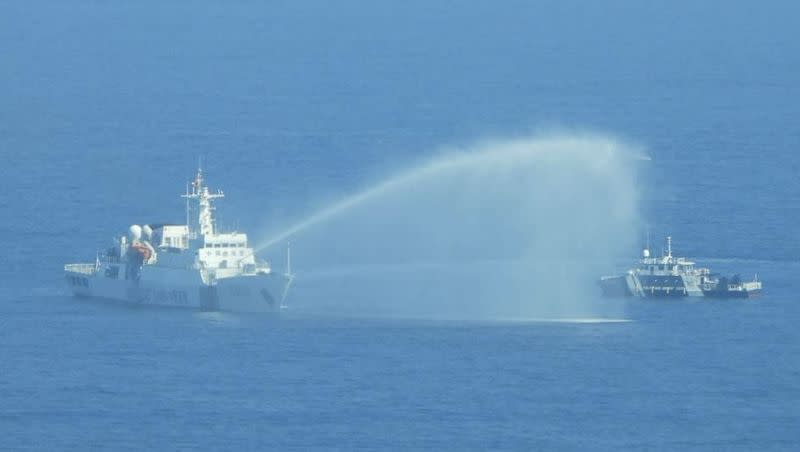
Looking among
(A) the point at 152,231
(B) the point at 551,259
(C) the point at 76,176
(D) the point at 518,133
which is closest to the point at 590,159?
(B) the point at 551,259

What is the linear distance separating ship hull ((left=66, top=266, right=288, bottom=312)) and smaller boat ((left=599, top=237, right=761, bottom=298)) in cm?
1506

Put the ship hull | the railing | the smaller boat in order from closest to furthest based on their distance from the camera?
the ship hull → the smaller boat → the railing

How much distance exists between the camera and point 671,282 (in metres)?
131

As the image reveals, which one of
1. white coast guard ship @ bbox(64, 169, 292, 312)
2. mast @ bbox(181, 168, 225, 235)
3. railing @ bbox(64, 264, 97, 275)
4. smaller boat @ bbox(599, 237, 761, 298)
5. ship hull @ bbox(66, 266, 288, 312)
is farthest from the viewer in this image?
railing @ bbox(64, 264, 97, 275)

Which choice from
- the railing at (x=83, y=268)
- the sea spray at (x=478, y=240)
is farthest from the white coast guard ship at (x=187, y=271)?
the sea spray at (x=478, y=240)

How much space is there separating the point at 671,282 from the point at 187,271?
68.9ft

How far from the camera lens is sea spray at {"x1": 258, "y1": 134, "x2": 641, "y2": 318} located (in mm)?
126812

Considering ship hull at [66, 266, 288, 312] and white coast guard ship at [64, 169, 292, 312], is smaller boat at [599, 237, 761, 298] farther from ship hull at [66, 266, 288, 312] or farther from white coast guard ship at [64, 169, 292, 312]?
ship hull at [66, 266, 288, 312]

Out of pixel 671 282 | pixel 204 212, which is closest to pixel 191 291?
pixel 204 212

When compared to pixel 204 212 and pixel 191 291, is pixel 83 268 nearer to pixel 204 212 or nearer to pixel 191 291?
pixel 204 212

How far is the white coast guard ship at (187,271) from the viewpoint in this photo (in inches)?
4990

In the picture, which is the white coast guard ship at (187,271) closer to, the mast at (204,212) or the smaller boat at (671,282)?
the mast at (204,212)

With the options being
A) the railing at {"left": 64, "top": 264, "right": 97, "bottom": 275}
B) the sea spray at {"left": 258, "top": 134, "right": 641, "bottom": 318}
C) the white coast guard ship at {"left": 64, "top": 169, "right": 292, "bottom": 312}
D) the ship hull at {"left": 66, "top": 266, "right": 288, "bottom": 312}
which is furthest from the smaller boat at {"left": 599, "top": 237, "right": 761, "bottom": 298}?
the railing at {"left": 64, "top": 264, "right": 97, "bottom": 275}

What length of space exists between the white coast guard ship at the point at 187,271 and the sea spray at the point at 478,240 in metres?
2.33
